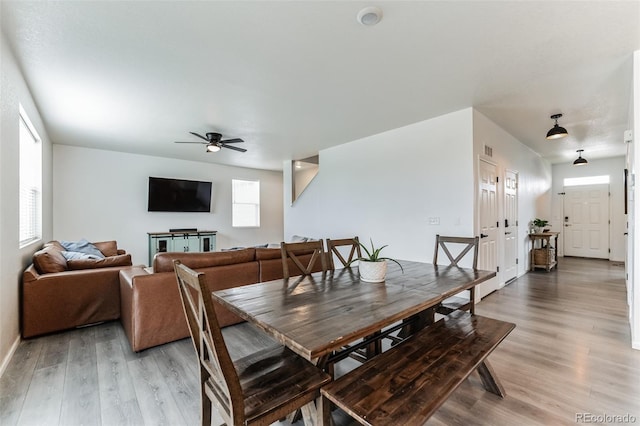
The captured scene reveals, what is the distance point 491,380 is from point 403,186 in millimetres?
3156

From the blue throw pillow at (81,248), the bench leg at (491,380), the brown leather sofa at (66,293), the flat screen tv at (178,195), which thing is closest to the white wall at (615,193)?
the bench leg at (491,380)

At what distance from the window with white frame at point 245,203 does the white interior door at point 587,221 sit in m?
8.77

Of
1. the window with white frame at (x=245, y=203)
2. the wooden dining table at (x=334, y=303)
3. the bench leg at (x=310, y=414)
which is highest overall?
the window with white frame at (x=245, y=203)

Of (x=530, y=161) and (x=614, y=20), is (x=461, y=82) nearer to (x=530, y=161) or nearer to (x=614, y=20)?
(x=614, y=20)

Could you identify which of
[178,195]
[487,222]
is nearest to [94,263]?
[178,195]

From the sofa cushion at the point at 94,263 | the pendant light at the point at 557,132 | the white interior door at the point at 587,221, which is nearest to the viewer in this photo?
the sofa cushion at the point at 94,263

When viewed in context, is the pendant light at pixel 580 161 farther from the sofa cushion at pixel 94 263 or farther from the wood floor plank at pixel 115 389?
the sofa cushion at pixel 94 263

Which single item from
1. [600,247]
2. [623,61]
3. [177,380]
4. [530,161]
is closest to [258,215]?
[177,380]

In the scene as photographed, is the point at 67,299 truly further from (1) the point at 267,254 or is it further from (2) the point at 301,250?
(2) the point at 301,250

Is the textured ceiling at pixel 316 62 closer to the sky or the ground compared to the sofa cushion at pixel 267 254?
closer to the sky

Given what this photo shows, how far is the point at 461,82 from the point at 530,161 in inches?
170

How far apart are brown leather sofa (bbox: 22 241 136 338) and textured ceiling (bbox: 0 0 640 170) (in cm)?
198

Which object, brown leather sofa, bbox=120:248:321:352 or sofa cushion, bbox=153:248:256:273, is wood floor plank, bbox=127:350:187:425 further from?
sofa cushion, bbox=153:248:256:273

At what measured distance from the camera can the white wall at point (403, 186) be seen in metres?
3.92
